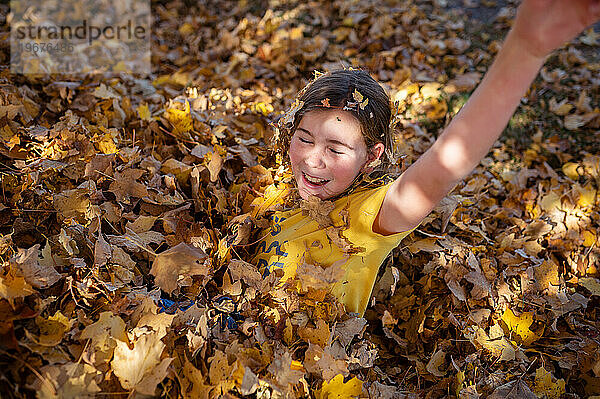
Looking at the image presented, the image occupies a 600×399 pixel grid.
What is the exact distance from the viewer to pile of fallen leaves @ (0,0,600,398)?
1.40 metres

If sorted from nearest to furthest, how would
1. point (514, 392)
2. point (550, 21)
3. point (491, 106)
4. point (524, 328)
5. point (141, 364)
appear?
point (550, 21), point (491, 106), point (141, 364), point (514, 392), point (524, 328)

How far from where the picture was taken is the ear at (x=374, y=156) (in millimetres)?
1820

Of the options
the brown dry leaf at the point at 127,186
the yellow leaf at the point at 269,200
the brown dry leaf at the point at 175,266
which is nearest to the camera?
the brown dry leaf at the point at 175,266

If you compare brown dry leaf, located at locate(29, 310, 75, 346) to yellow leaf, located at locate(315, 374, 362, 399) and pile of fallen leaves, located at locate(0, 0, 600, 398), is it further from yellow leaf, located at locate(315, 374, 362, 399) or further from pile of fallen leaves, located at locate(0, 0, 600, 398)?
yellow leaf, located at locate(315, 374, 362, 399)

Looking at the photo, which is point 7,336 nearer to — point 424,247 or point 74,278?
point 74,278

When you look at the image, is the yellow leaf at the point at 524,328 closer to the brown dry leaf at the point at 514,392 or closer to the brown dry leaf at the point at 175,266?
the brown dry leaf at the point at 514,392

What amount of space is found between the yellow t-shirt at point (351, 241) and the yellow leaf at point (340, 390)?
367 mm

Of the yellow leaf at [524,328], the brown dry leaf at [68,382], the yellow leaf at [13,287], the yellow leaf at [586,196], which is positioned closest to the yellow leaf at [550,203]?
the yellow leaf at [586,196]

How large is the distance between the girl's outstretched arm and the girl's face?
9.2 inches

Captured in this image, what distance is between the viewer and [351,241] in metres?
1.72

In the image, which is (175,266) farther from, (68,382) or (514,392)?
(514,392)

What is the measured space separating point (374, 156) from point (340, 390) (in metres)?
0.81

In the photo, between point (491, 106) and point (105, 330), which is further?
point (105, 330)

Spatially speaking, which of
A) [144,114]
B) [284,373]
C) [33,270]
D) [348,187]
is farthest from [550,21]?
[144,114]
